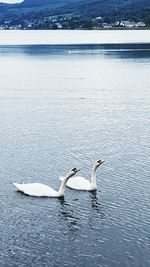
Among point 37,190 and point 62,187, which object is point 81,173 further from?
point 37,190

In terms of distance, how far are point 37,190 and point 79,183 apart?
3.42m

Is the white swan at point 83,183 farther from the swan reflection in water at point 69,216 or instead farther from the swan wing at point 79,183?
the swan reflection in water at point 69,216


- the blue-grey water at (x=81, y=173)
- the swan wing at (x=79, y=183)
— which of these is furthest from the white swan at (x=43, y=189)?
the swan wing at (x=79, y=183)

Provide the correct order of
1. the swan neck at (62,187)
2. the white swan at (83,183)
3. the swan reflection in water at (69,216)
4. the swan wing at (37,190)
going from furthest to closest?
1. the white swan at (83,183)
2. the swan wing at (37,190)
3. the swan neck at (62,187)
4. the swan reflection in water at (69,216)

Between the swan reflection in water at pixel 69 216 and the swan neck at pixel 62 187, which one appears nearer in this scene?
the swan reflection in water at pixel 69 216

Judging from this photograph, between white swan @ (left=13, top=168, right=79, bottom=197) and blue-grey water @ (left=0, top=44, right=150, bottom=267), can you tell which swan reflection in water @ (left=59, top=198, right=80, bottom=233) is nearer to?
blue-grey water @ (left=0, top=44, right=150, bottom=267)

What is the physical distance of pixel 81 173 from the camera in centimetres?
4991

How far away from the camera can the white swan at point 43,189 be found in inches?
1704

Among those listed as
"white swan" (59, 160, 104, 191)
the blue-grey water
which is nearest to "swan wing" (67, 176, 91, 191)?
"white swan" (59, 160, 104, 191)

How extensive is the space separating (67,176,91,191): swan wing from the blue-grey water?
0.62 metres

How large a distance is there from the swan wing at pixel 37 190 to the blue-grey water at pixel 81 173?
495 mm

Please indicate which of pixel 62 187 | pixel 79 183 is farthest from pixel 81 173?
pixel 62 187

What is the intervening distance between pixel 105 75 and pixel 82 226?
94.2 m

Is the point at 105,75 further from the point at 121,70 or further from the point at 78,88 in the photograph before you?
the point at 78,88
